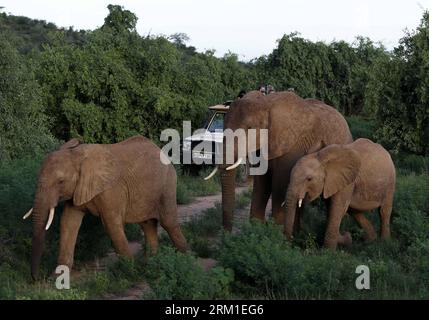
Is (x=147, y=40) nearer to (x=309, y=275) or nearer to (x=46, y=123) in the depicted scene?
(x=46, y=123)

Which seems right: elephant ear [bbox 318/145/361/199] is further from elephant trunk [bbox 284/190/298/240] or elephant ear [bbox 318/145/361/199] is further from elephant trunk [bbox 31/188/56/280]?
elephant trunk [bbox 31/188/56/280]

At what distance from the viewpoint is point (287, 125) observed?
9.16 metres

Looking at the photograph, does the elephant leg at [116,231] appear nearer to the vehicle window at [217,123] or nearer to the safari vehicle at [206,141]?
the safari vehicle at [206,141]

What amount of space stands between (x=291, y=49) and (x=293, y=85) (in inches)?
64.2

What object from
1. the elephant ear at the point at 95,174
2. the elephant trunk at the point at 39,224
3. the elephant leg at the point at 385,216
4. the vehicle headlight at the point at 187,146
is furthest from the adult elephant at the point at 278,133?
the vehicle headlight at the point at 187,146

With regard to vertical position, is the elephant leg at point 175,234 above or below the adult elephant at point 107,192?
below

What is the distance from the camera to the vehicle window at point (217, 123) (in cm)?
1598

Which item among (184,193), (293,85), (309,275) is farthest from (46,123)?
(293,85)

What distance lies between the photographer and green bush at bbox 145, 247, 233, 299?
6391 mm

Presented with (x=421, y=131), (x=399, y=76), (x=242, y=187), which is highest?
(x=399, y=76)
